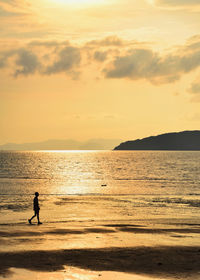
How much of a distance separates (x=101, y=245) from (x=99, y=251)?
1.52 metres

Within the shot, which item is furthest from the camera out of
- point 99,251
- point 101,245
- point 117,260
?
point 101,245

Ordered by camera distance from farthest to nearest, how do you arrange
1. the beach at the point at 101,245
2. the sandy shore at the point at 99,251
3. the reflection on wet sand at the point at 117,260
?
the reflection on wet sand at the point at 117,260 < the beach at the point at 101,245 < the sandy shore at the point at 99,251

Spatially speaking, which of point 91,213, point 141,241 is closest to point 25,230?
point 141,241

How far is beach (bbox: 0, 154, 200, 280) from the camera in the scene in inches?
670

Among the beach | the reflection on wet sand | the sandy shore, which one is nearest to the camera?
the sandy shore

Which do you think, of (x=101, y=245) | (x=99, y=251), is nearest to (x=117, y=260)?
(x=99, y=251)

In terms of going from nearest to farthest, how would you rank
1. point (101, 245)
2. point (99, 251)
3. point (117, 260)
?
point (117, 260)
point (99, 251)
point (101, 245)

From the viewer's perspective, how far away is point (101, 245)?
2214 centimetres

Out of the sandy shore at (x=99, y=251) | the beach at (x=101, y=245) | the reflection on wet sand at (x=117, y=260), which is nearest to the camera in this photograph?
the sandy shore at (x=99, y=251)

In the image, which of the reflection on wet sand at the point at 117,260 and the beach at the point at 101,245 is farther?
the reflection on wet sand at the point at 117,260

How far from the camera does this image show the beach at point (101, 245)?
17.0 m

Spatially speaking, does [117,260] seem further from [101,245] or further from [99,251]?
[101,245]

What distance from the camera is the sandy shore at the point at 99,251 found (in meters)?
16.9

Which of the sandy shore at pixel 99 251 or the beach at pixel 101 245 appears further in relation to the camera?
the beach at pixel 101 245
